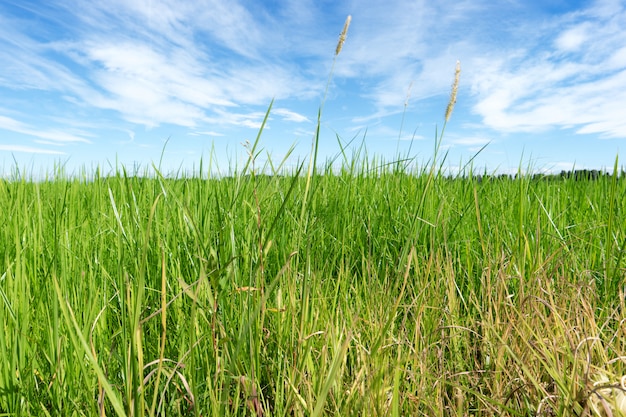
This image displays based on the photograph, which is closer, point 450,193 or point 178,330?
point 178,330

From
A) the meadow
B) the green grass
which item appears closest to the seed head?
the meadow

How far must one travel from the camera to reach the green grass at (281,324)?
2.94 feet

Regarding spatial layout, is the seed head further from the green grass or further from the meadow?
the green grass

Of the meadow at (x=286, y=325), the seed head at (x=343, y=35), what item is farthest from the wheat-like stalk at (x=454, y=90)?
the seed head at (x=343, y=35)

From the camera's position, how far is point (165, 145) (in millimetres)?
Answer: 1789

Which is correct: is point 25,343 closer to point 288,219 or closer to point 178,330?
point 178,330

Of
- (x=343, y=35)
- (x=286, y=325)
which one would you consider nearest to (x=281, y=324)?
(x=286, y=325)

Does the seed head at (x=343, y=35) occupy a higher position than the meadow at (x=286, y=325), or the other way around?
the seed head at (x=343, y=35)

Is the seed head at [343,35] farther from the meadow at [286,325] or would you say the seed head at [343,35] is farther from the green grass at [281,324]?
the green grass at [281,324]

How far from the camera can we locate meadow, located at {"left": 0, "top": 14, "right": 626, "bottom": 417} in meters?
0.89

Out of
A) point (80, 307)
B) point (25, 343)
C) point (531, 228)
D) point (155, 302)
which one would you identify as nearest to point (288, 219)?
point (155, 302)

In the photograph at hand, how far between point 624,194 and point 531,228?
3.69ft

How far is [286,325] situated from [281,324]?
0.04 meters

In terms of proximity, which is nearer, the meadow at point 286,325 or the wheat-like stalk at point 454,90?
the meadow at point 286,325
